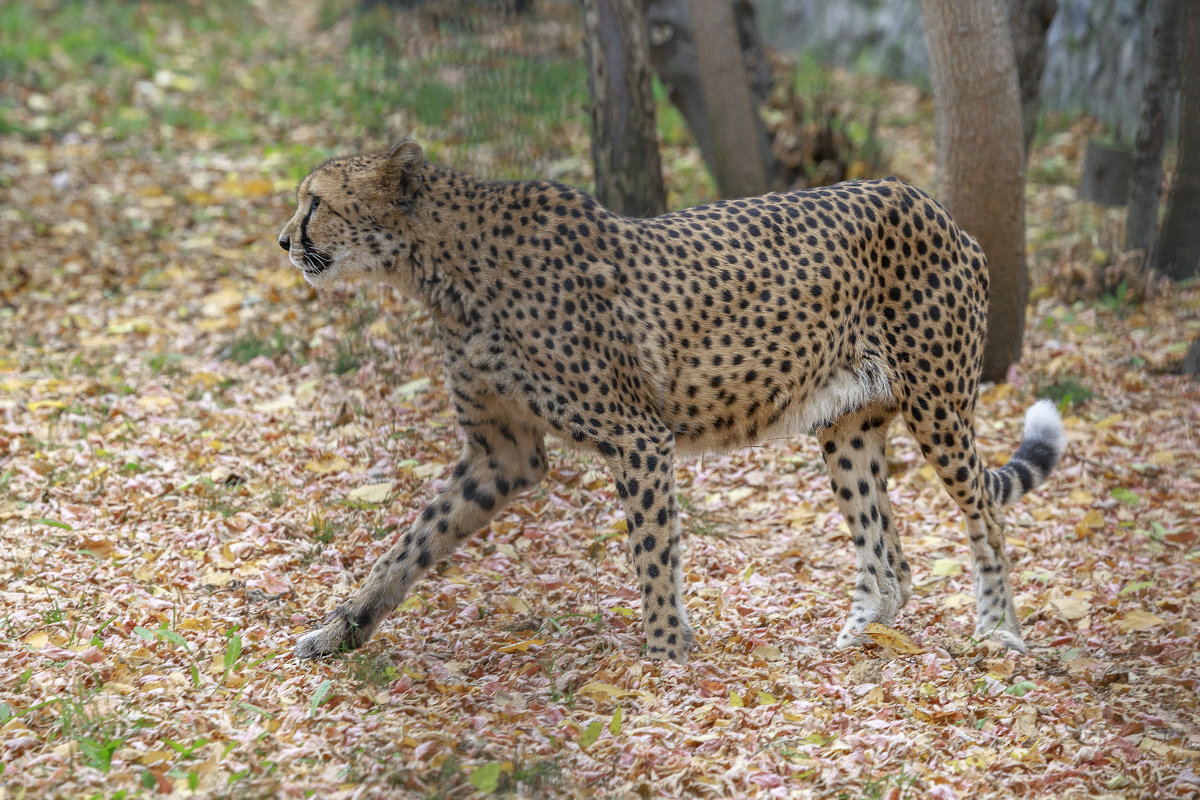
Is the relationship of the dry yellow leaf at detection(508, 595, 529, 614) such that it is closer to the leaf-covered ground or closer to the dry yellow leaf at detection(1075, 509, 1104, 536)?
the leaf-covered ground

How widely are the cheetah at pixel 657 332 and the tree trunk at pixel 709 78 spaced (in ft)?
11.1

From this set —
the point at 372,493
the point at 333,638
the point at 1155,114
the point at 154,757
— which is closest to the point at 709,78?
the point at 1155,114

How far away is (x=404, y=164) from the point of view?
14.0 ft

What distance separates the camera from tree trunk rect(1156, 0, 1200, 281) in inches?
294

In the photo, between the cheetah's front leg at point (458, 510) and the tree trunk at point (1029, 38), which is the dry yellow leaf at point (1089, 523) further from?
the tree trunk at point (1029, 38)

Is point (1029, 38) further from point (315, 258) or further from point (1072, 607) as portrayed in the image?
point (315, 258)

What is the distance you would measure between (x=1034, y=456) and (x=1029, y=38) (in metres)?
4.16

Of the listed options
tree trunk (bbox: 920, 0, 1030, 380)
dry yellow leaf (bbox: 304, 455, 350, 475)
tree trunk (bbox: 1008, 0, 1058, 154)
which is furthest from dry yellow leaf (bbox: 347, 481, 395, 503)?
tree trunk (bbox: 1008, 0, 1058, 154)

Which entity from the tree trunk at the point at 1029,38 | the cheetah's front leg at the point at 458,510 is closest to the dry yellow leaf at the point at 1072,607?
the cheetah's front leg at the point at 458,510

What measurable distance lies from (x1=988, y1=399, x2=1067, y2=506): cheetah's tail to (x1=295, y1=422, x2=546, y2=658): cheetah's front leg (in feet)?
6.85

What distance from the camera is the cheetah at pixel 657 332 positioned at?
4.20 m

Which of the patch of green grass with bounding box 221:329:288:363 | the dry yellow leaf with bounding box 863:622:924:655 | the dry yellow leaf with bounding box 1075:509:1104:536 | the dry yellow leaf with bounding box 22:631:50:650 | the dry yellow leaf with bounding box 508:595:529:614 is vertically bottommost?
the dry yellow leaf with bounding box 1075:509:1104:536

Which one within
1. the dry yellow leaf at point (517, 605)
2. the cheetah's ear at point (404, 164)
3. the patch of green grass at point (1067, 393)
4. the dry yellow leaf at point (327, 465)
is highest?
the cheetah's ear at point (404, 164)

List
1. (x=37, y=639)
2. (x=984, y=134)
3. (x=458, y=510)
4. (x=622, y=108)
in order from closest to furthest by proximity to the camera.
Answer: (x=37, y=639) → (x=458, y=510) → (x=984, y=134) → (x=622, y=108)
